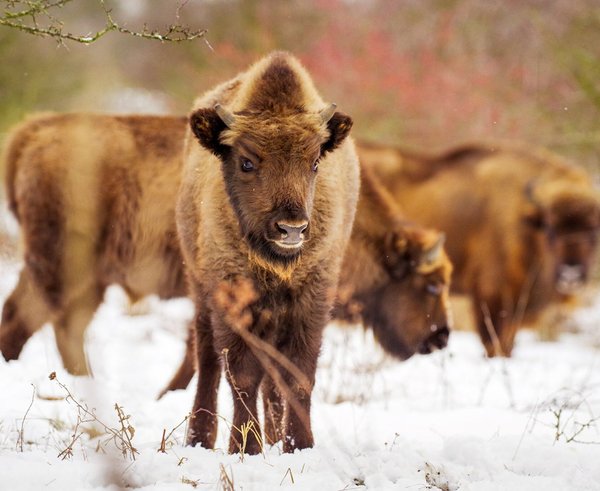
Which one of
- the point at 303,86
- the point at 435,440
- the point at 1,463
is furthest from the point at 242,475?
the point at 303,86

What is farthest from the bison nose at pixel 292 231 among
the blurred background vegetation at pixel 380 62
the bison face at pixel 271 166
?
the blurred background vegetation at pixel 380 62

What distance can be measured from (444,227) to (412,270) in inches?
135

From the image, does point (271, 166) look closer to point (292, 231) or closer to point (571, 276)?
point (292, 231)

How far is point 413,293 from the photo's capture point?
6492 millimetres

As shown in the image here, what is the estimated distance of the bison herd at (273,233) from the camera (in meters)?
3.96

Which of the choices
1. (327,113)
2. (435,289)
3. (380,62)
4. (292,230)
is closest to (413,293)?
(435,289)

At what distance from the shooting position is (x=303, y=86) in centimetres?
422

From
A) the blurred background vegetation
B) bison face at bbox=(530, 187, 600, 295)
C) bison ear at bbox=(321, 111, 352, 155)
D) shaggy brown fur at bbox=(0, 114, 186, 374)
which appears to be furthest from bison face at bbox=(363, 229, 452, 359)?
the blurred background vegetation

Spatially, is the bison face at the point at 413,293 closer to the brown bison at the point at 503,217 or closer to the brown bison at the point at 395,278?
the brown bison at the point at 395,278

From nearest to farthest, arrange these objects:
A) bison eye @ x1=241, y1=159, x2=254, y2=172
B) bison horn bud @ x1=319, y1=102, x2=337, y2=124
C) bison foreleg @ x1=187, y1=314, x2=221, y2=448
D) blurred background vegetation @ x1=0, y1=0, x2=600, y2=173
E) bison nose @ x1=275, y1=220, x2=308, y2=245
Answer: bison nose @ x1=275, y1=220, x2=308, y2=245
bison eye @ x1=241, y1=159, x2=254, y2=172
bison horn bud @ x1=319, y1=102, x2=337, y2=124
bison foreleg @ x1=187, y1=314, x2=221, y2=448
blurred background vegetation @ x1=0, y1=0, x2=600, y2=173

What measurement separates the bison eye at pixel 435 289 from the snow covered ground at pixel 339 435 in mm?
765

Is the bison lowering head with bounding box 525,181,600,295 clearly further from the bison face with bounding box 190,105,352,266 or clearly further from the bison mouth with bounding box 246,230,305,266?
the bison mouth with bounding box 246,230,305,266

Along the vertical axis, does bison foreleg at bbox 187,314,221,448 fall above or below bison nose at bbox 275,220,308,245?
below

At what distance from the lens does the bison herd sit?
3.96 metres
